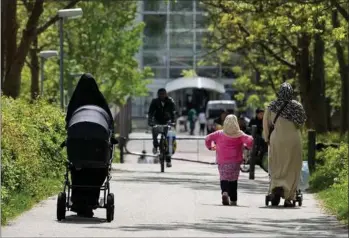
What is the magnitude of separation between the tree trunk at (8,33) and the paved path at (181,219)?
33.3 ft

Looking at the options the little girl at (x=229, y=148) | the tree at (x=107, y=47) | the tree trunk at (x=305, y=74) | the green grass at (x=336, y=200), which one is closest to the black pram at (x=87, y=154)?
the green grass at (x=336, y=200)

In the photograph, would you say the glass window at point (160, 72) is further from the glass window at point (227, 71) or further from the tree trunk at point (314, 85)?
the tree trunk at point (314, 85)

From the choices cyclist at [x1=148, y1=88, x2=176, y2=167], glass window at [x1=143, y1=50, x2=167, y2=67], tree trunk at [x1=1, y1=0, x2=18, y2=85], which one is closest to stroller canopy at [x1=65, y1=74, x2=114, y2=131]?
cyclist at [x1=148, y1=88, x2=176, y2=167]

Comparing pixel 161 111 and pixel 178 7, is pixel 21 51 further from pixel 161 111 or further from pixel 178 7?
pixel 178 7

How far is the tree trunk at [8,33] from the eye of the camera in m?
31.4

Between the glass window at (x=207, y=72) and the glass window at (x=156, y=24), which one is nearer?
the glass window at (x=156, y=24)

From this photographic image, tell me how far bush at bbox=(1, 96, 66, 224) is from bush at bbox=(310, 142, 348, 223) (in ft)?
14.0

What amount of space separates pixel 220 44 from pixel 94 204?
29929 millimetres

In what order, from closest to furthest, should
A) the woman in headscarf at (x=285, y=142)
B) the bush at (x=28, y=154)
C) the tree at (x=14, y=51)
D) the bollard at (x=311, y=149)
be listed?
1. the bush at (x=28, y=154)
2. the woman in headscarf at (x=285, y=142)
3. the bollard at (x=311, y=149)
4. the tree at (x=14, y=51)

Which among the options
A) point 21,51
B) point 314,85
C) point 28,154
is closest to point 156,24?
point 314,85

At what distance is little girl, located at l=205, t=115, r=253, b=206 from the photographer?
19.0m

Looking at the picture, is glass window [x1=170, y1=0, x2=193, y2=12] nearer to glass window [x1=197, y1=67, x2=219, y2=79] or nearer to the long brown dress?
the long brown dress

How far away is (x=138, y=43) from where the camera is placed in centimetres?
7112

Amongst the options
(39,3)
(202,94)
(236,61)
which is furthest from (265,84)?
(202,94)
